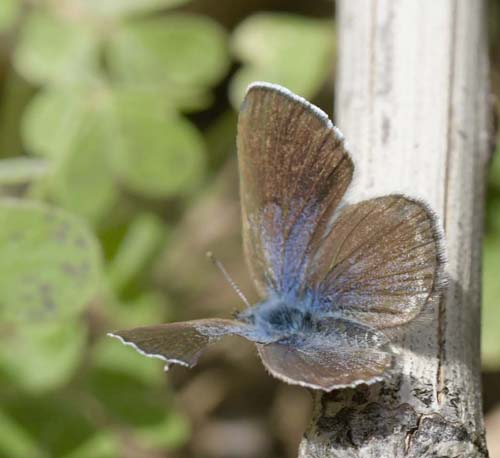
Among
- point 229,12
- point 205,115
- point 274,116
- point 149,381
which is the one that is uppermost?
point 274,116

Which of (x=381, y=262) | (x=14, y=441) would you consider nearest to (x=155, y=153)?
(x=14, y=441)

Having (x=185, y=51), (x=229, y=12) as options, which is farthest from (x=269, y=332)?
(x=229, y=12)

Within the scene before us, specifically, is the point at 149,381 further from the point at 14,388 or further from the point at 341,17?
the point at 341,17

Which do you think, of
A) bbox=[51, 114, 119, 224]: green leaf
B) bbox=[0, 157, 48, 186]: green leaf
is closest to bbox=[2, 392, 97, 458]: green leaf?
bbox=[51, 114, 119, 224]: green leaf

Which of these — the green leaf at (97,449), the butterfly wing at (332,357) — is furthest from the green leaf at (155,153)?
the butterfly wing at (332,357)

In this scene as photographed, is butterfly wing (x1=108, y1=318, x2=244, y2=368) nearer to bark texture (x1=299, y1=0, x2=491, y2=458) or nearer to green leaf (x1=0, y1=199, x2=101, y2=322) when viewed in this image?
bark texture (x1=299, y1=0, x2=491, y2=458)

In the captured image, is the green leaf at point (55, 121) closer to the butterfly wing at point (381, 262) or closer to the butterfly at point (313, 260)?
the butterfly at point (313, 260)
